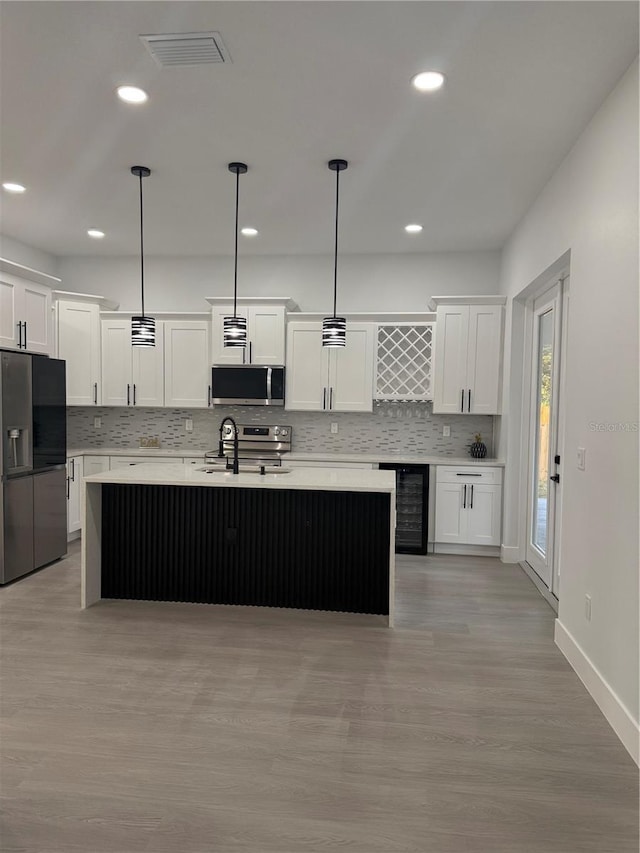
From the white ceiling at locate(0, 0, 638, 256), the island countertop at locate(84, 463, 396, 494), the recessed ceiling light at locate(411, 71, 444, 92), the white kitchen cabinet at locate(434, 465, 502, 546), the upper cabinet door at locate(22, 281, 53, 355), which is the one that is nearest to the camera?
the white ceiling at locate(0, 0, 638, 256)

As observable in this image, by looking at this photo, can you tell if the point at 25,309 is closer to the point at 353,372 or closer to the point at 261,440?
the point at 261,440

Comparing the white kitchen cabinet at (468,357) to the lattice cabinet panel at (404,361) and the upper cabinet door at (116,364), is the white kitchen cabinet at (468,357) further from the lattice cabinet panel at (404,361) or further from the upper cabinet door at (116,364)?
the upper cabinet door at (116,364)

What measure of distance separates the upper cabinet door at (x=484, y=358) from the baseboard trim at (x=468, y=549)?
4.26ft

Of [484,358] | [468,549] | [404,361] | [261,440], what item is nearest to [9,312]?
[261,440]

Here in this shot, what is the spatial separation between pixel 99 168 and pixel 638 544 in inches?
153

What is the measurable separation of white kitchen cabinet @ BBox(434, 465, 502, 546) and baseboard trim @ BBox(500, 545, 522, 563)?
132 mm

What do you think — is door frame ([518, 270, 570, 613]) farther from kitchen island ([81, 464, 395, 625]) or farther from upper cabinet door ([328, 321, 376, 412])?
upper cabinet door ([328, 321, 376, 412])

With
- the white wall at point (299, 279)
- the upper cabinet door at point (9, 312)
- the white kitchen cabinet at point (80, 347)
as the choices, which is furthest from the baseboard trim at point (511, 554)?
the upper cabinet door at point (9, 312)

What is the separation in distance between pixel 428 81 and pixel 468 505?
375 centimetres

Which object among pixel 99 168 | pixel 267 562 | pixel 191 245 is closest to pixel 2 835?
pixel 267 562

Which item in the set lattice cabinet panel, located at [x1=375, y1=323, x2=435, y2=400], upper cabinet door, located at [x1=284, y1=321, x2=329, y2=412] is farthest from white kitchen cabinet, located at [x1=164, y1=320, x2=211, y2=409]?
lattice cabinet panel, located at [x1=375, y1=323, x2=435, y2=400]

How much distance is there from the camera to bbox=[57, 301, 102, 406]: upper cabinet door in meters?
5.96

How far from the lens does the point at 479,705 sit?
2.78 m

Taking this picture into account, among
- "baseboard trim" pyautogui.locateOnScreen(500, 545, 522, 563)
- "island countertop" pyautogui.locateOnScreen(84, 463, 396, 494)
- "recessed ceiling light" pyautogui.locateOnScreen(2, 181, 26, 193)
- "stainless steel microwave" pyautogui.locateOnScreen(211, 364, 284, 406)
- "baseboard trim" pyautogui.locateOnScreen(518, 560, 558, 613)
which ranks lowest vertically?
"baseboard trim" pyautogui.locateOnScreen(518, 560, 558, 613)
